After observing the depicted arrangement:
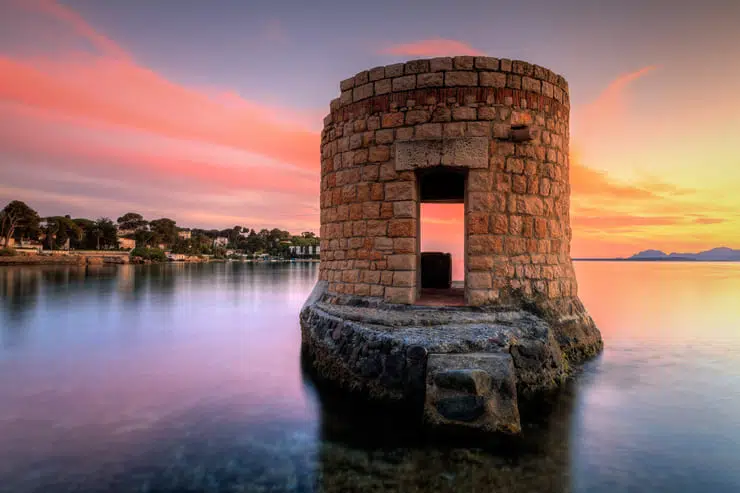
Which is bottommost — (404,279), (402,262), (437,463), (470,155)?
(437,463)

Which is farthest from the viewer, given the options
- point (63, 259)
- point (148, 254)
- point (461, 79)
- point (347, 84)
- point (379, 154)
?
point (148, 254)

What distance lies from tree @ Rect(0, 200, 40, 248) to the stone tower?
70447 mm

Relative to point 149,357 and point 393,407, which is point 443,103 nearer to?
point 393,407

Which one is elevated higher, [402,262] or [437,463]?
[402,262]

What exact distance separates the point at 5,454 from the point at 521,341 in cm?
600

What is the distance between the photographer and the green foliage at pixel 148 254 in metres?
67.4

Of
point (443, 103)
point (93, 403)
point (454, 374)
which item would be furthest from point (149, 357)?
point (443, 103)

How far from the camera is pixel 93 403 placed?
626 centimetres

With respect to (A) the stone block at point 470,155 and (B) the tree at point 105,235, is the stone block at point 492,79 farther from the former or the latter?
(B) the tree at point 105,235

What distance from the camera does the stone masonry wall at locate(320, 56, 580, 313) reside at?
6.41 metres

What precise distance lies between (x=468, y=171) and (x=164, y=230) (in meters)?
90.6

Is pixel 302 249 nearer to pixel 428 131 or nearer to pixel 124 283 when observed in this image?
pixel 124 283

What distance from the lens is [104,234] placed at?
75.8 meters

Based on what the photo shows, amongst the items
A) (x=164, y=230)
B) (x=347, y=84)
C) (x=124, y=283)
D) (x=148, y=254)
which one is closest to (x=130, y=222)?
(x=164, y=230)
